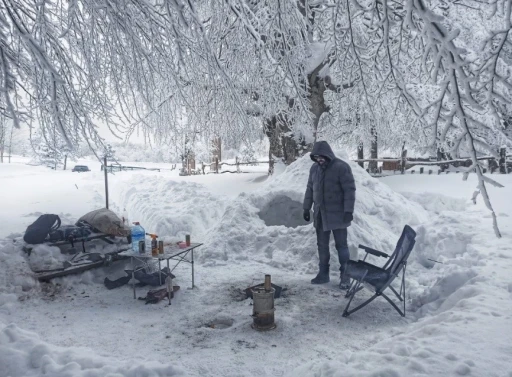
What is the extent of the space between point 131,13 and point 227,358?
10.2 ft

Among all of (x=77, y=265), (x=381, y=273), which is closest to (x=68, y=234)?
(x=77, y=265)

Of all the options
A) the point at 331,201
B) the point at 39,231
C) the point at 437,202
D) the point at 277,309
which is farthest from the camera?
the point at 437,202

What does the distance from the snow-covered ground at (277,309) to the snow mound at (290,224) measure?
0.09ft

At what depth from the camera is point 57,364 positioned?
289cm

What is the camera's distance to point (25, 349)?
307 centimetres

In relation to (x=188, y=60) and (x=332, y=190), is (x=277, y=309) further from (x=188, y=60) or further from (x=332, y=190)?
(x=188, y=60)

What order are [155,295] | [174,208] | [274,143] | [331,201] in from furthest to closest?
[274,143]
[174,208]
[331,201]
[155,295]

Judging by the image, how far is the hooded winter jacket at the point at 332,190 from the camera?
554 centimetres

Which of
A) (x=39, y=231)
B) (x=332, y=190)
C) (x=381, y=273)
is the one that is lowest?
(x=381, y=273)

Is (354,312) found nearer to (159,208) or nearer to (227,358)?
(227,358)

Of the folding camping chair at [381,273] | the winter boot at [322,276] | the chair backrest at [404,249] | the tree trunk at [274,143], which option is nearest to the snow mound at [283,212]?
the winter boot at [322,276]

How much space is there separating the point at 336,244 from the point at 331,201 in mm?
677

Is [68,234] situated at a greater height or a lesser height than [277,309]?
greater

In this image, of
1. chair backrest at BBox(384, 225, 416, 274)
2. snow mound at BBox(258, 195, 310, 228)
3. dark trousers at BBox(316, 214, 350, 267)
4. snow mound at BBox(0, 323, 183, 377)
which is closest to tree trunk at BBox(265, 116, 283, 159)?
snow mound at BBox(258, 195, 310, 228)
